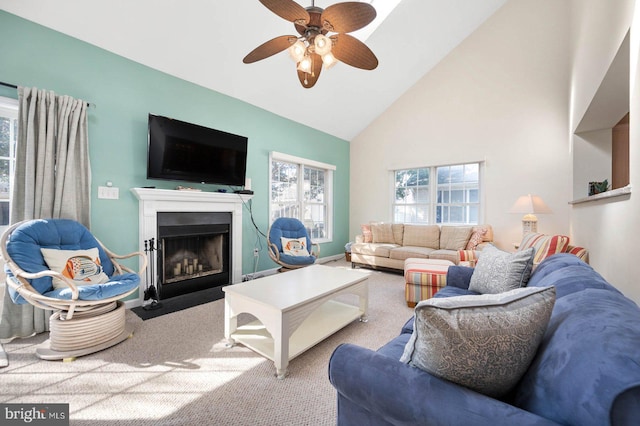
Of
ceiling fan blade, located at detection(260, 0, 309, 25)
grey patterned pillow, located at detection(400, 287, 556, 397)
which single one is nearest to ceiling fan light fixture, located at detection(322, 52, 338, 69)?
ceiling fan blade, located at detection(260, 0, 309, 25)

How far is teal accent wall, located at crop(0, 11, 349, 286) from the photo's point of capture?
2.33m

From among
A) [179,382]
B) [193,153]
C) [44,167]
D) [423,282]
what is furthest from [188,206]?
[423,282]

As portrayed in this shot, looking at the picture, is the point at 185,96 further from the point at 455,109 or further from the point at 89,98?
the point at 455,109

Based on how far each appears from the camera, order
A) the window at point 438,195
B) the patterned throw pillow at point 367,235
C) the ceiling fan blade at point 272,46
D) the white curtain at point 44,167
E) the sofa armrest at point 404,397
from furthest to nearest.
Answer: the patterned throw pillow at point 367,235
the window at point 438,195
the white curtain at point 44,167
the ceiling fan blade at point 272,46
the sofa armrest at point 404,397

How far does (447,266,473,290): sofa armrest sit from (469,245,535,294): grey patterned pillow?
19cm

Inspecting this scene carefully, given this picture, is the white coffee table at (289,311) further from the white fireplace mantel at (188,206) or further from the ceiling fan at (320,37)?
the ceiling fan at (320,37)

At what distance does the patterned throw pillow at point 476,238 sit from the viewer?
4.22 metres

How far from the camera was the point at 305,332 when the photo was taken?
212 cm

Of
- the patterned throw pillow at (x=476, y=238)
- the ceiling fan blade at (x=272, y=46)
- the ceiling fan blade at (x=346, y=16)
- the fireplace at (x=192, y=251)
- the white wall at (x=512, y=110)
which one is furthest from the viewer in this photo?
the patterned throw pillow at (x=476, y=238)

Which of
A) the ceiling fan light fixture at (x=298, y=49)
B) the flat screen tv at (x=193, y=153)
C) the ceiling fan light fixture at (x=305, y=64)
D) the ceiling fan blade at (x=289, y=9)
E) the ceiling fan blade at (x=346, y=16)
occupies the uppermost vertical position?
the ceiling fan blade at (x=289, y=9)

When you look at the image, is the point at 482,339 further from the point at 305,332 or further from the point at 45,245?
the point at 45,245

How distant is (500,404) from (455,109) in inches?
203

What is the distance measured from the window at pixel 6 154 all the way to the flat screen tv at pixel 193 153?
3.30ft

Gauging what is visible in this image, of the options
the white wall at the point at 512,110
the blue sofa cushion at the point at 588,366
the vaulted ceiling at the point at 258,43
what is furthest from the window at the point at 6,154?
the white wall at the point at 512,110
